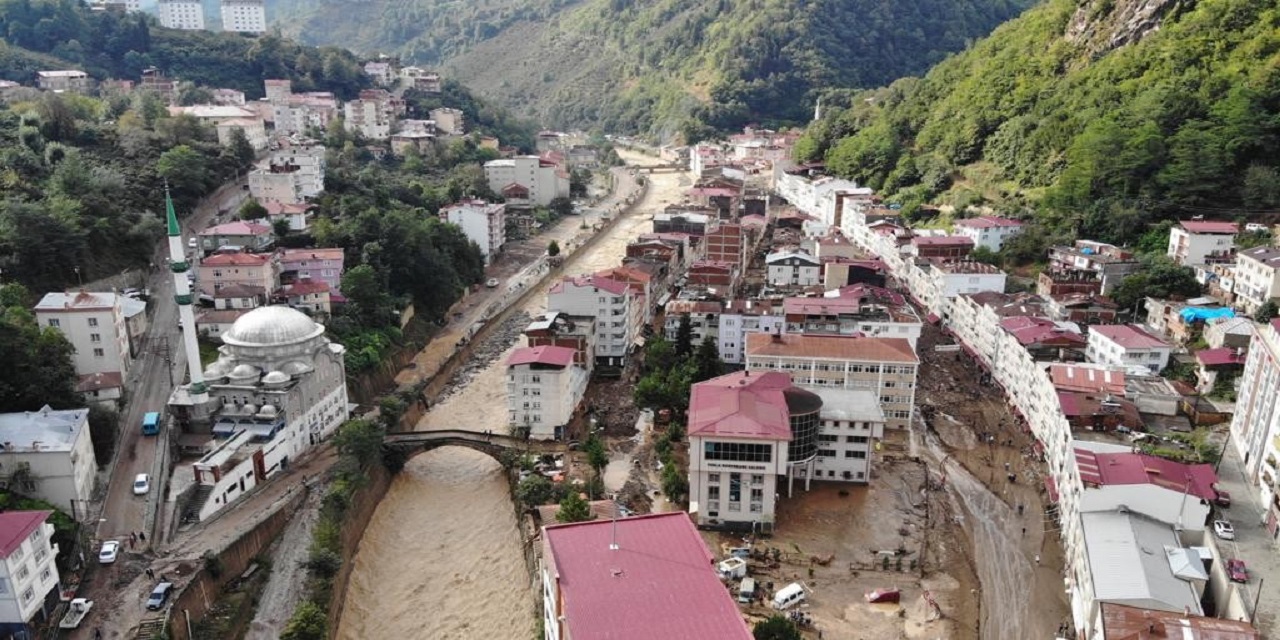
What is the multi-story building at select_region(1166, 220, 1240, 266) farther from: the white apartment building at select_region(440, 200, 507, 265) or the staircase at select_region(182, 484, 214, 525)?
the staircase at select_region(182, 484, 214, 525)

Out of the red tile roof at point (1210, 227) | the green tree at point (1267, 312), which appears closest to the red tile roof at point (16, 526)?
the green tree at point (1267, 312)

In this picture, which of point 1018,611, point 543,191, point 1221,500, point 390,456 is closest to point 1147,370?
point 1221,500

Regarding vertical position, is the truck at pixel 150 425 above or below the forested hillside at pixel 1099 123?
below

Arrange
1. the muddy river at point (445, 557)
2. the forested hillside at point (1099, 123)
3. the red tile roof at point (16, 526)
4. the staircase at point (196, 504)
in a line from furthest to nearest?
the forested hillside at point (1099, 123)
the staircase at point (196, 504)
the muddy river at point (445, 557)
the red tile roof at point (16, 526)

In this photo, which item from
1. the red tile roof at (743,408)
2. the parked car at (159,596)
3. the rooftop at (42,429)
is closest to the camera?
the parked car at (159,596)

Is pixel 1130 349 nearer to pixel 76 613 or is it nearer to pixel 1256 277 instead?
pixel 1256 277

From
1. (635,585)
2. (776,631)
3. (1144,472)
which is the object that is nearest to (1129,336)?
(1144,472)

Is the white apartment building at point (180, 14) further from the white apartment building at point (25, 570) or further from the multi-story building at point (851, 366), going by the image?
the white apartment building at point (25, 570)
